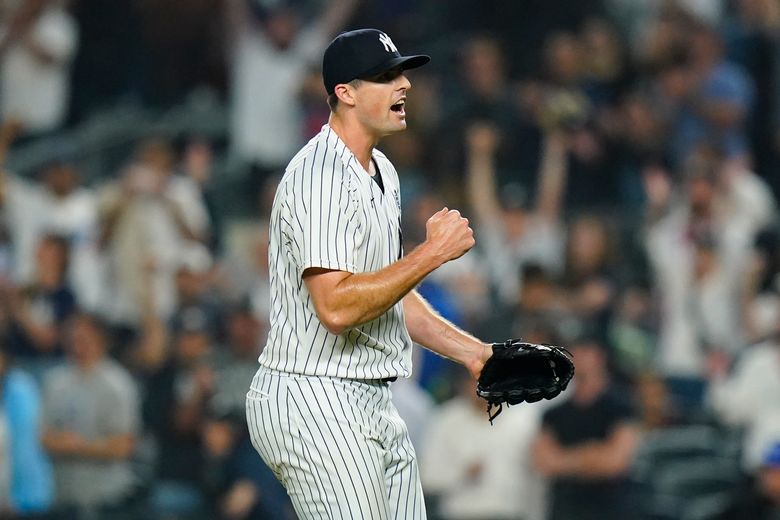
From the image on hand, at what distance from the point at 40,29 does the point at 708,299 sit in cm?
548

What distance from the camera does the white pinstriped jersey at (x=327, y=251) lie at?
12.7 ft

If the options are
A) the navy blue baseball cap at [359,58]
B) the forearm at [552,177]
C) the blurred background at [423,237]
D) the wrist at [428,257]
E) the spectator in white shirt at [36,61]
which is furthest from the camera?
the spectator in white shirt at [36,61]

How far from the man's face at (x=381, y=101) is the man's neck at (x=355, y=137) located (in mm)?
29

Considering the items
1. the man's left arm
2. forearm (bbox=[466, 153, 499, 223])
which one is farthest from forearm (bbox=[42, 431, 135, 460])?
the man's left arm

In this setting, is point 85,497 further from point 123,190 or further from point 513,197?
point 513,197

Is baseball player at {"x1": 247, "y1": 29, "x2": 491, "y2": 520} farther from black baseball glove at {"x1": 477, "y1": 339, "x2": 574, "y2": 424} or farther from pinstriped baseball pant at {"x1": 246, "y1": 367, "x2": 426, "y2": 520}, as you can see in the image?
black baseball glove at {"x1": 477, "y1": 339, "x2": 574, "y2": 424}

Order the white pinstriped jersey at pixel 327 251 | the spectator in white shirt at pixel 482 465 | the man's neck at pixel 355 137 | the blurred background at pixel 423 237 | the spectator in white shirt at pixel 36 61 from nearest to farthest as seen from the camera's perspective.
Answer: the white pinstriped jersey at pixel 327 251
the man's neck at pixel 355 137
the spectator in white shirt at pixel 482 465
the blurred background at pixel 423 237
the spectator in white shirt at pixel 36 61

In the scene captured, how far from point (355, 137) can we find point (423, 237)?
5286 millimetres

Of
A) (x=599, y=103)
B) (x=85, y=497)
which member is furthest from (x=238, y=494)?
(x=599, y=103)

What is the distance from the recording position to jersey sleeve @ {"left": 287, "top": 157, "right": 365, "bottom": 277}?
384 centimetres

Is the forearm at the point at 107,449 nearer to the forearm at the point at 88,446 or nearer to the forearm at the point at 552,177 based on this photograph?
the forearm at the point at 88,446

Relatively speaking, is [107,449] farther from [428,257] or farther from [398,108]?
[428,257]

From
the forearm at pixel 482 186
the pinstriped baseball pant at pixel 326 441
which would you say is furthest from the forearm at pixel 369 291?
the forearm at pixel 482 186

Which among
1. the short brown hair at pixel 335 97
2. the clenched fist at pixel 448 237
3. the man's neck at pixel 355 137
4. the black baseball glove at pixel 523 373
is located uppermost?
the short brown hair at pixel 335 97
